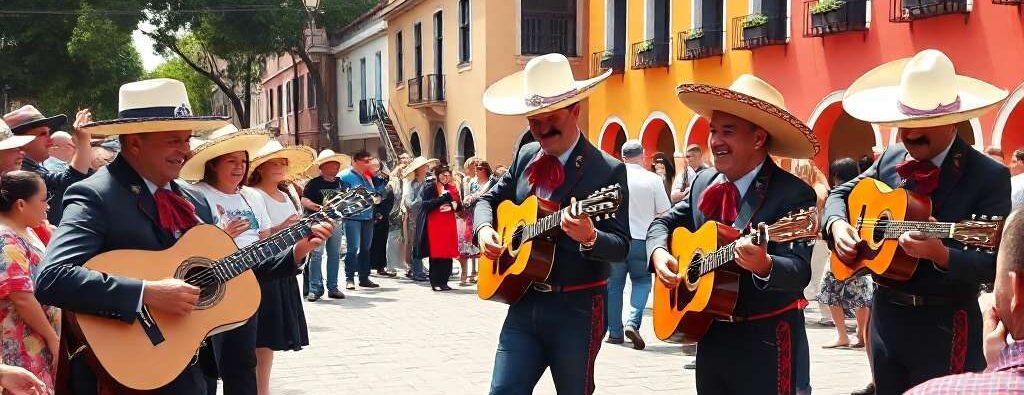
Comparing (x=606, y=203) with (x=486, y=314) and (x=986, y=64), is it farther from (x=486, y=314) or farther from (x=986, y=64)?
(x=986, y=64)

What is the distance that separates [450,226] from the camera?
14312 millimetres

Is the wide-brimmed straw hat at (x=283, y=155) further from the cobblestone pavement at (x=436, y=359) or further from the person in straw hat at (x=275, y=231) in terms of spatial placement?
the cobblestone pavement at (x=436, y=359)

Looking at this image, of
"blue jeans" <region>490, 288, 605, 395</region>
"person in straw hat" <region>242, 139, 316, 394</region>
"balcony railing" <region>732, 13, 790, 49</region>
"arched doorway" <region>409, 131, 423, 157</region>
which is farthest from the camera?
"arched doorway" <region>409, 131, 423, 157</region>

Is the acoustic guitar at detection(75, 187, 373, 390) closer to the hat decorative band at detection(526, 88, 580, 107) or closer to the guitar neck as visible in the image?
the guitar neck

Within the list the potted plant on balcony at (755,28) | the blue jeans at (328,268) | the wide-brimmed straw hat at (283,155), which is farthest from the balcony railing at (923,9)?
the wide-brimmed straw hat at (283,155)

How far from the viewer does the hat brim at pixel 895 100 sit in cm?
437

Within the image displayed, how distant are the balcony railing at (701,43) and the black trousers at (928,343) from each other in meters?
16.5

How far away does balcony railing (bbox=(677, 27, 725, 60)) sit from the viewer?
20.4 metres

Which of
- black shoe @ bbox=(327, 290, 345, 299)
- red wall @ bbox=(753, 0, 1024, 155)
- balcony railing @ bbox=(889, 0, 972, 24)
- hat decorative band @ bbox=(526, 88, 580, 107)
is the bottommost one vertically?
black shoe @ bbox=(327, 290, 345, 299)

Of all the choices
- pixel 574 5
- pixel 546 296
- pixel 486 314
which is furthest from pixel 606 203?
pixel 574 5

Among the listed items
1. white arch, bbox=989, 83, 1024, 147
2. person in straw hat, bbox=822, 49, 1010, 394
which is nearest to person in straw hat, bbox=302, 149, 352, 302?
person in straw hat, bbox=822, 49, 1010, 394

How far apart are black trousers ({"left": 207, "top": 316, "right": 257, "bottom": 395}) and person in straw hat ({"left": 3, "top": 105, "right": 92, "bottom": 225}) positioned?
203cm

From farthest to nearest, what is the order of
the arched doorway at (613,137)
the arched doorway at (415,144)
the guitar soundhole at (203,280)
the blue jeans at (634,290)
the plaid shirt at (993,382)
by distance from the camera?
the arched doorway at (415,144) → the arched doorway at (613,137) → the blue jeans at (634,290) → the guitar soundhole at (203,280) → the plaid shirt at (993,382)

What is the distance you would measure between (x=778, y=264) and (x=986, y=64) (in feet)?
38.2
